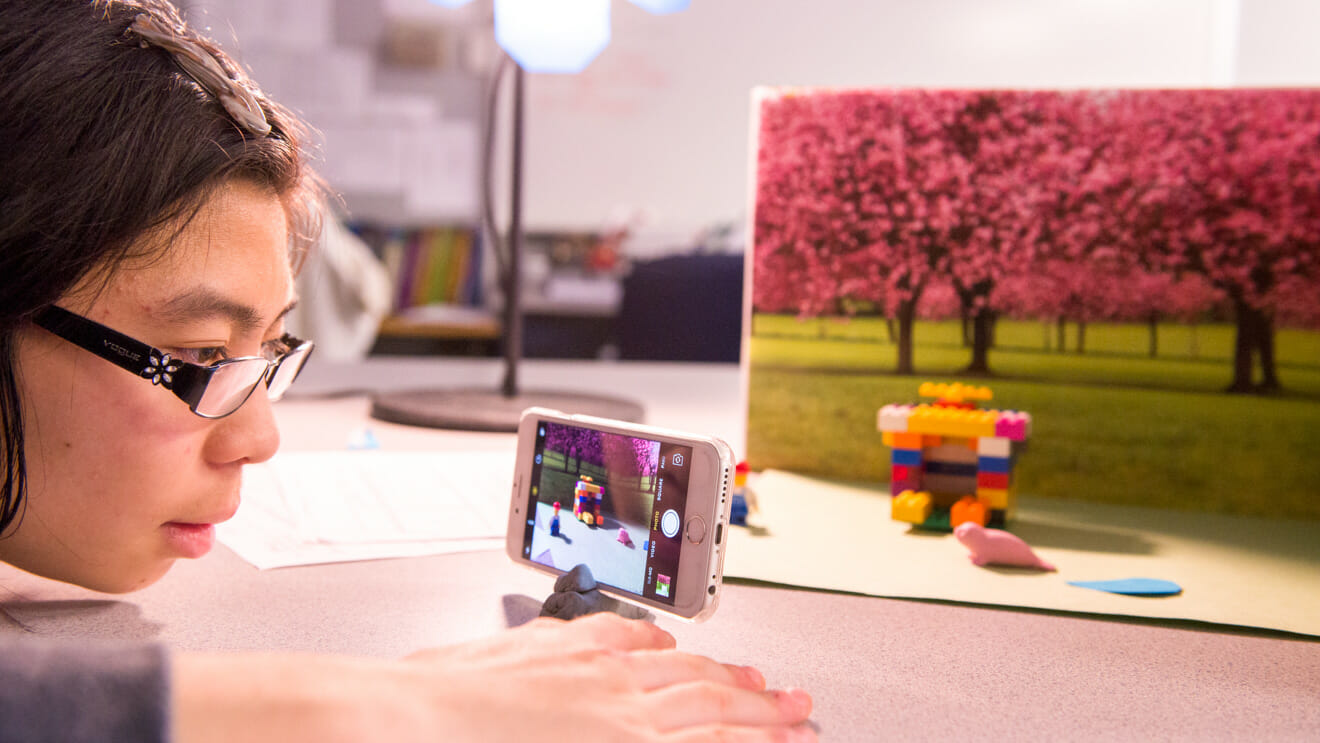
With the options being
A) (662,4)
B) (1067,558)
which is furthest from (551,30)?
(1067,558)

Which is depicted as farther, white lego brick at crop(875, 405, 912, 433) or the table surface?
white lego brick at crop(875, 405, 912, 433)

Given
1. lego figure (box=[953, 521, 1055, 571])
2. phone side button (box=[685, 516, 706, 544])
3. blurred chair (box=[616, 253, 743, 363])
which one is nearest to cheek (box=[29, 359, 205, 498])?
phone side button (box=[685, 516, 706, 544])

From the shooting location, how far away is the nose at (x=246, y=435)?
1.54 feet

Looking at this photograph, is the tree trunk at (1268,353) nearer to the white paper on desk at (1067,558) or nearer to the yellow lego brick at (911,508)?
the white paper on desk at (1067,558)

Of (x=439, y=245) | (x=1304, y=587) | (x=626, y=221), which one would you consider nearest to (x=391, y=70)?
(x=439, y=245)

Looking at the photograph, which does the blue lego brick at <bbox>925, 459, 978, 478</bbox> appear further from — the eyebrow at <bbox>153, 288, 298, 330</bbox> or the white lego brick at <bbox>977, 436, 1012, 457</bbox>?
the eyebrow at <bbox>153, 288, 298, 330</bbox>

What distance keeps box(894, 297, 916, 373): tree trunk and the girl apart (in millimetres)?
486

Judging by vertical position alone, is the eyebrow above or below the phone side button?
above

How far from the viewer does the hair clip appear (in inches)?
17.0

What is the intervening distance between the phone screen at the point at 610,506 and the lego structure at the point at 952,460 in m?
0.28

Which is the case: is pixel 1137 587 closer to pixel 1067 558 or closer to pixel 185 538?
pixel 1067 558

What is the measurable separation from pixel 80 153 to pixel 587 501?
276mm

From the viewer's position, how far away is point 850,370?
831 mm

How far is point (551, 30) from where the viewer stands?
3.14 feet
